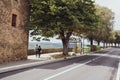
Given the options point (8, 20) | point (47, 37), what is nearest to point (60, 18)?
point (47, 37)

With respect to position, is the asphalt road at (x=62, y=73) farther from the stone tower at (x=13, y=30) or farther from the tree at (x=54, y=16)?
the tree at (x=54, y=16)

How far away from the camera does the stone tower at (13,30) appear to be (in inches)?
960

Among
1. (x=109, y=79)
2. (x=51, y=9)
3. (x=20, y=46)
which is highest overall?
(x=51, y=9)

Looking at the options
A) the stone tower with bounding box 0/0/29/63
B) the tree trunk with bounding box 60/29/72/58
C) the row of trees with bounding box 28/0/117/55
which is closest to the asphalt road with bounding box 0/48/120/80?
the stone tower with bounding box 0/0/29/63

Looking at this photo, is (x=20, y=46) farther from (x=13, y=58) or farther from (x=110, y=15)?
(x=110, y=15)

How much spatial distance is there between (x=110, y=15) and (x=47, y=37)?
43.7 meters

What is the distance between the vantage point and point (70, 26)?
3684 cm

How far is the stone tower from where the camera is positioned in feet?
80.0

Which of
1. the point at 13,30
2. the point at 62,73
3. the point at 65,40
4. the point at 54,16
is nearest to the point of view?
the point at 62,73

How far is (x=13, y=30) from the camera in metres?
26.7

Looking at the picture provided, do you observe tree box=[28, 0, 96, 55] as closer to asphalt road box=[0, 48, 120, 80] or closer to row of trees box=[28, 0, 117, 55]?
row of trees box=[28, 0, 117, 55]

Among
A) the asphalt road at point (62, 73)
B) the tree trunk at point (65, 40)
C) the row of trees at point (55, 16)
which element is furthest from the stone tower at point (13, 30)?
the tree trunk at point (65, 40)

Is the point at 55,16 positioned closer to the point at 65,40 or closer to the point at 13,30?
the point at 65,40

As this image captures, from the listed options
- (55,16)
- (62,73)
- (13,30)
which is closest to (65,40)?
(55,16)
